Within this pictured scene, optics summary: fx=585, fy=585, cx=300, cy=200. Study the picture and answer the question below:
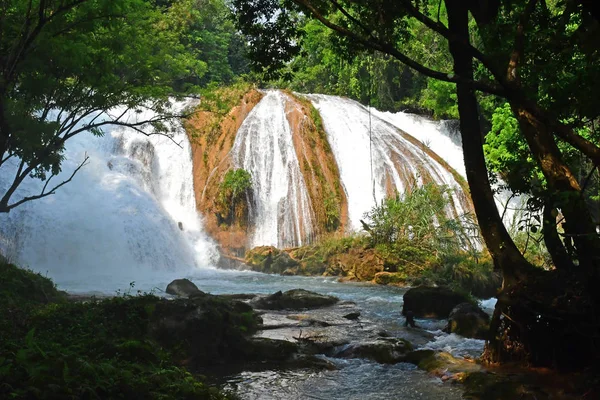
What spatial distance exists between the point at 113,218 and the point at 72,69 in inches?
385

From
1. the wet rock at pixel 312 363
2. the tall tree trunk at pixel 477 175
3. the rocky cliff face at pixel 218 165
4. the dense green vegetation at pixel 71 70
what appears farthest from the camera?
the rocky cliff face at pixel 218 165

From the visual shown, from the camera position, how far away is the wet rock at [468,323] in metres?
9.95

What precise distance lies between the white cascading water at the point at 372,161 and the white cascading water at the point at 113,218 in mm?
6833

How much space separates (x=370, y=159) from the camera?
26.5m

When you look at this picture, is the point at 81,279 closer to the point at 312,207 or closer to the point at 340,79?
the point at 312,207

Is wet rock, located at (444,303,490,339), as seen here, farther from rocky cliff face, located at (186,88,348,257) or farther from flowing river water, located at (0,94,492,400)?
rocky cliff face, located at (186,88,348,257)

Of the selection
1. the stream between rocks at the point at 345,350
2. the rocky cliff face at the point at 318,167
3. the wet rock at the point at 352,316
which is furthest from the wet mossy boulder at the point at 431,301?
the rocky cliff face at the point at 318,167

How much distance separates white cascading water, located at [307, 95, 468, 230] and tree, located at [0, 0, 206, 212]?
1251 centimetres

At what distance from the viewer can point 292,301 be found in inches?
531

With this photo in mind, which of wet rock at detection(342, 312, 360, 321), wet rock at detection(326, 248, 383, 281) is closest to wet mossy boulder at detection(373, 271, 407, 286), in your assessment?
wet rock at detection(326, 248, 383, 281)

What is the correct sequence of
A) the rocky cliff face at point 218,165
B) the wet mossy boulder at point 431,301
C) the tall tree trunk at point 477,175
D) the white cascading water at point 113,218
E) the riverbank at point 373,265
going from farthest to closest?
the rocky cliff face at point 218,165 → the white cascading water at point 113,218 → the riverbank at point 373,265 → the wet mossy boulder at point 431,301 → the tall tree trunk at point 477,175

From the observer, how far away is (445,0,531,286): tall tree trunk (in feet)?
23.9

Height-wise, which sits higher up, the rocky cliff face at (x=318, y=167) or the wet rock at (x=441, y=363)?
the rocky cliff face at (x=318, y=167)

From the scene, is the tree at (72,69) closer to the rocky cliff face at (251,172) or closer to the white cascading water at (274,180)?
the rocky cliff face at (251,172)
